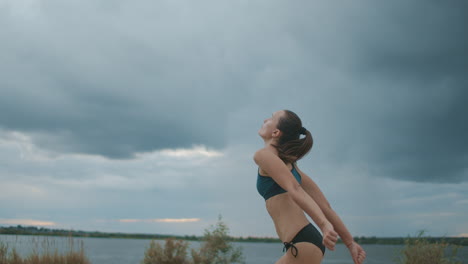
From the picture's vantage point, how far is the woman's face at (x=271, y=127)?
2422 millimetres

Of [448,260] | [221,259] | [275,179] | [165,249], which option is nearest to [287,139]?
[275,179]

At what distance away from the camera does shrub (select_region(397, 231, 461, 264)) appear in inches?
404

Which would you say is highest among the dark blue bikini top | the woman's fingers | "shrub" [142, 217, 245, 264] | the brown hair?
the brown hair

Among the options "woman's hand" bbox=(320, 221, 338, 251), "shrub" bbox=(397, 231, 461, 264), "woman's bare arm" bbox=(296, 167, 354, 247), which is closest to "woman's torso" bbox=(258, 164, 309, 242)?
"woman's hand" bbox=(320, 221, 338, 251)

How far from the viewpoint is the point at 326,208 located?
2512 millimetres

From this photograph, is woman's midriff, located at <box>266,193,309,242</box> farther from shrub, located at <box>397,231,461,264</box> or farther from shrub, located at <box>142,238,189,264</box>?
A: shrub, located at <box>142,238,189,264</box>

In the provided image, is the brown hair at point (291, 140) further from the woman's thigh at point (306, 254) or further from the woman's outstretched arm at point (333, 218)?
the woman's thigh at point (306, 254)

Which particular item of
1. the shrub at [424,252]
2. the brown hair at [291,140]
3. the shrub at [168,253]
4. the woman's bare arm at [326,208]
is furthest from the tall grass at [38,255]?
the brown hair at [291,140]

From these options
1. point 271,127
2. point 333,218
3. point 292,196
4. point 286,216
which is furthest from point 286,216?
point 271,127

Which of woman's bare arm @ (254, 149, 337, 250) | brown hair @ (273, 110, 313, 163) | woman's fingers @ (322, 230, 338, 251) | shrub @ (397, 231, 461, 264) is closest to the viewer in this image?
woman's fingers @ (322, 230, 338, 251)

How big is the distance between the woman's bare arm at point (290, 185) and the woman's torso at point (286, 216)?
10 cm

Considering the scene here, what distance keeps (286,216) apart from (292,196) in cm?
14

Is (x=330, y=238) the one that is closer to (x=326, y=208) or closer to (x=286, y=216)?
(x=286, y=216)

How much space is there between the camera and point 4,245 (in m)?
9.86
